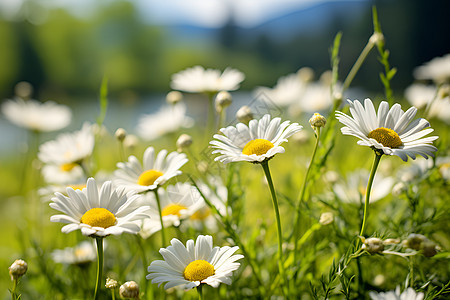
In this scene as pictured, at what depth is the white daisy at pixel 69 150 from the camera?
102 centimetres

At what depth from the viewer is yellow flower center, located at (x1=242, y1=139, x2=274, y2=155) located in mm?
613

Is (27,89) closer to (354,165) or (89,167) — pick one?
(89,167)

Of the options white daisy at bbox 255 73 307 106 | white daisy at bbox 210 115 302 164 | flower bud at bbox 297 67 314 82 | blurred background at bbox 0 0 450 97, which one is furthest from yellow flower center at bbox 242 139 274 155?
blurred background at bbox 0 0 450 97

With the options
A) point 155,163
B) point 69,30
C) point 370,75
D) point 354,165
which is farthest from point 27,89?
point 69,30

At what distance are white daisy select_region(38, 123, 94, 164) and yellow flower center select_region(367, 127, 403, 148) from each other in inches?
28.3

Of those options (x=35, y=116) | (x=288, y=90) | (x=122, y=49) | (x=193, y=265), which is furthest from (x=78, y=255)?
(x=122, y=49)

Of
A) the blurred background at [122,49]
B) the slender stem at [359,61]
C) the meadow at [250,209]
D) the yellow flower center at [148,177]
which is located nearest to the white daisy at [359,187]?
the meadow at [250,209]

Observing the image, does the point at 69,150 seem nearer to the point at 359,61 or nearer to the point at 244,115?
the point at 244,115

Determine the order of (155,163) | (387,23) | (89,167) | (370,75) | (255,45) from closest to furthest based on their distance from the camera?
1. (155,163)
2. (89,167)
3. (370,75)
4. (387,23)
5. (255,45)

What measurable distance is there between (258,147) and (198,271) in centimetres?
21

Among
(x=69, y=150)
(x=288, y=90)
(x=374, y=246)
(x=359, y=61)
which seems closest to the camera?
(x=374, y=246)

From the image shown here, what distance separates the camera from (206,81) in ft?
3.59

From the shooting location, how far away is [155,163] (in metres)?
0.78

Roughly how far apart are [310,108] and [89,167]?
86cm
